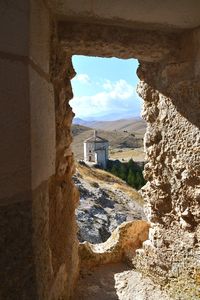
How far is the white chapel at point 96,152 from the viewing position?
126 ft

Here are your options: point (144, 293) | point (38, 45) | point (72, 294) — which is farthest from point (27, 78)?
point (144, 293)

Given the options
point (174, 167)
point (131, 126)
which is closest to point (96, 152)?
point (174, 167)

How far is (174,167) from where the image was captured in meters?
3.21

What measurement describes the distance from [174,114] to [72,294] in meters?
1.93

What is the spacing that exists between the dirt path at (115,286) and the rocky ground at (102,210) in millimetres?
4512

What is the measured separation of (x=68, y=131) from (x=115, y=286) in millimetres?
1745

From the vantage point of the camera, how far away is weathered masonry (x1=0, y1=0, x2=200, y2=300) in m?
1.72

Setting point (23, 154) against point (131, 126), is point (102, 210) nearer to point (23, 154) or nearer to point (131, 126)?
point (23, 154)

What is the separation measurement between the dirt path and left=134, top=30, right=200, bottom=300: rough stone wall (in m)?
0.14

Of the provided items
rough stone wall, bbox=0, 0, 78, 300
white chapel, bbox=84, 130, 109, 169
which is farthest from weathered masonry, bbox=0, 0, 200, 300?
white chapel, bbox=84, 130, 109, 169

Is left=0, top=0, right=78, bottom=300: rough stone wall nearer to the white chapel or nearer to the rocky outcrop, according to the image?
the rocky outcrop

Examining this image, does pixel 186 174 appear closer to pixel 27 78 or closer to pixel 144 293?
pixel 144 293

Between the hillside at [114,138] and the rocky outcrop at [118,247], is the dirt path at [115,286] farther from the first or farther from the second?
the hillside at [114,138]

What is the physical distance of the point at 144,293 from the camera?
3365mm
